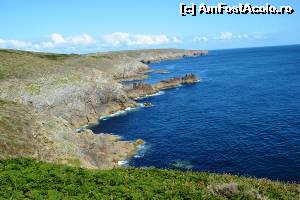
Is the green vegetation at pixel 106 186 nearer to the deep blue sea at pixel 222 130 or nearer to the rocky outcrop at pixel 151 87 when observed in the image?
the deep blue sea at pixel 222 130

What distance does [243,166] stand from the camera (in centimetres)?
5434

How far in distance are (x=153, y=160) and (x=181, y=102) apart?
48.9m

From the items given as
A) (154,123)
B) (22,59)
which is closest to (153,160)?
(154,123)

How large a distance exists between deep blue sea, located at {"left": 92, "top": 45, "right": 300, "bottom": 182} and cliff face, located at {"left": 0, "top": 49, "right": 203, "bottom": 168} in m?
5.50

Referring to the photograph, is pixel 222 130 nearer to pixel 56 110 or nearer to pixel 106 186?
pixel 56 110

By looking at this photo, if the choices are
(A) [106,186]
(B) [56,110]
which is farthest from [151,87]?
(A) [106,186]

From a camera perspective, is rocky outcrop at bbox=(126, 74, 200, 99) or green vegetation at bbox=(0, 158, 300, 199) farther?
rocky outcrop at bbox=(126, 74, 200, 99)

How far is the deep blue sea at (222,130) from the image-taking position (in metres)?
55.6

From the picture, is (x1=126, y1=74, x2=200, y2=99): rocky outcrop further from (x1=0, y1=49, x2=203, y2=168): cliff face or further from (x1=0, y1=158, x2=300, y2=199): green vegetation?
(x1=0, y1=158, x2=300, y2=199): green vegetation

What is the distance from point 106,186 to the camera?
26.8 metres

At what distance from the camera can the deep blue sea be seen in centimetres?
5562

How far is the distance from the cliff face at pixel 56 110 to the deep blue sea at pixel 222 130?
5.50 metres

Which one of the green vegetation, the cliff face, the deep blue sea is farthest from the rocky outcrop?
the green vegetation

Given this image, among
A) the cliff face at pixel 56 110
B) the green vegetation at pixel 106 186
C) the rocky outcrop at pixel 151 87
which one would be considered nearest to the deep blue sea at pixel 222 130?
the cliff face at pixel 56 110
